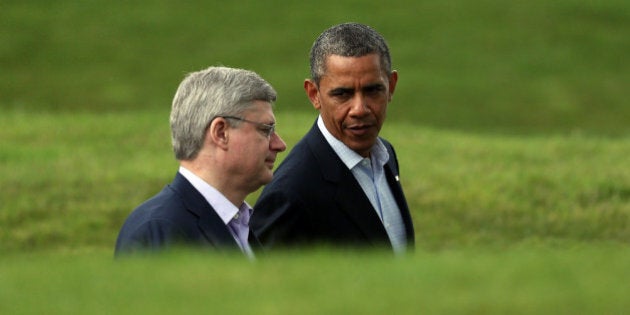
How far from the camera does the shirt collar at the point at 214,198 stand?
5.97m

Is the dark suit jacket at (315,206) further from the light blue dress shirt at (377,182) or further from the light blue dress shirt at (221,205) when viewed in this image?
the light blue dress shirt at (221,205)

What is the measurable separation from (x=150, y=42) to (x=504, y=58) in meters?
8.75

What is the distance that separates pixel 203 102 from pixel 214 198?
435 mm

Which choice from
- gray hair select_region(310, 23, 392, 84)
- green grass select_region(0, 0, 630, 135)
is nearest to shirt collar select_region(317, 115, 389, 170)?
gray hair select_region(310, 23, 392, 84)

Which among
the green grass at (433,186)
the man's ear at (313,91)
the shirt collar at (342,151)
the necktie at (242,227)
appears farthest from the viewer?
the green grass at (433,186)

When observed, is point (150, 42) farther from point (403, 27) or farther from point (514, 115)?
point (514, 115)

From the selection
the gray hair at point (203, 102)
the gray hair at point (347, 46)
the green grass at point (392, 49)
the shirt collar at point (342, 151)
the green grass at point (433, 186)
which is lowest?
the green grass at point (433, 186)

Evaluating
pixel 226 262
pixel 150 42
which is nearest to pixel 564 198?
pixel 226 262

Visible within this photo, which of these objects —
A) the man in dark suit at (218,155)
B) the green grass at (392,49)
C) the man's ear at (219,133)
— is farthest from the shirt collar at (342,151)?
the green grass at (392,49)

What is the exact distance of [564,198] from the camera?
16.7 m

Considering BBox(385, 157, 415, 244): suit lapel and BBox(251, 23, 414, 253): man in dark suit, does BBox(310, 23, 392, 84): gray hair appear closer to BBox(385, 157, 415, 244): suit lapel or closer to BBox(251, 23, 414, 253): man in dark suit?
BBox(251, 23, 414, 253): man in dark suit

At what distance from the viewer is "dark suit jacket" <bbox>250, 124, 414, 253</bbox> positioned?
21.2 ft

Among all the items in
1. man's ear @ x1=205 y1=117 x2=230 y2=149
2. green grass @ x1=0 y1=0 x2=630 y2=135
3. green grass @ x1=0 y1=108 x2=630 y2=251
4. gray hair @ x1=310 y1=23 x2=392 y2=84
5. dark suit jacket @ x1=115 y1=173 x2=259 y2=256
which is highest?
green grass @ x1=0 y1=0 x2=630 y2=135

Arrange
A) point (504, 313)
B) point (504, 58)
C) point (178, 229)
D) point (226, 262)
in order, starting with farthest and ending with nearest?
point (504, 58)
point (178, 229)
point (226, 262)
point (504, 313)
